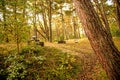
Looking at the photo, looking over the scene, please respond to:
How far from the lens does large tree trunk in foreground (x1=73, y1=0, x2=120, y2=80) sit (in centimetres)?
425

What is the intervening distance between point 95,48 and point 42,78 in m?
2.96

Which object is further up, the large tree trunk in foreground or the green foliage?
the large tree trunk in foreground

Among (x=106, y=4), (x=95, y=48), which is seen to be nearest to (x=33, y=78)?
(x=95, y=48)

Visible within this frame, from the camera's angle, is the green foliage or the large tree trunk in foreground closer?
the large tree trunk in foreground

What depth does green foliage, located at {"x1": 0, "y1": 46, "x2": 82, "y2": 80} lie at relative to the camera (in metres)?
6.33

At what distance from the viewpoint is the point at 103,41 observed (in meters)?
4.31

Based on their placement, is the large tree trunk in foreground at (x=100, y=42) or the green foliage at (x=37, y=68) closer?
the large tree trunk in foreground at (x=100, y=42)

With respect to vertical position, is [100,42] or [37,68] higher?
[100,42]

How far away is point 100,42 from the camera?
4.30 meters

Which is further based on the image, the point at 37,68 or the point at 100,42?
the point at 37,68

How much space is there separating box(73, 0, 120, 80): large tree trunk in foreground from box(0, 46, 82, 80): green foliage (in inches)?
103

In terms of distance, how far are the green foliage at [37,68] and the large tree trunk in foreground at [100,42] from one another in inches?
103

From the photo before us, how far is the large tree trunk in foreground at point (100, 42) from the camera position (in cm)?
425

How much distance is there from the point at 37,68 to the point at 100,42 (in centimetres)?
360
